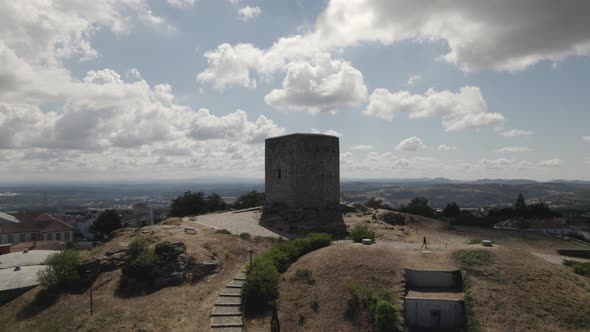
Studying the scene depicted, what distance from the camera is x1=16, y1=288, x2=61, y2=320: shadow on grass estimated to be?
20.8m

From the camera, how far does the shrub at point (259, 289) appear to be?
18531 millimetres

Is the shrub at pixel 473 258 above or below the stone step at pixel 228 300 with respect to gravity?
above

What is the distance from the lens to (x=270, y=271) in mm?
19969

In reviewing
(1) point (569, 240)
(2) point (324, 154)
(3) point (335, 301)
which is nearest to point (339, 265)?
(3) point (335, 301)

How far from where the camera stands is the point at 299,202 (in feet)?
115

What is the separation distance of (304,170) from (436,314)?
20.3m

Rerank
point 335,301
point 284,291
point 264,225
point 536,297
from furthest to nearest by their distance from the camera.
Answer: point 264,225 → point 284,291 → point 335,301 → point 536,297

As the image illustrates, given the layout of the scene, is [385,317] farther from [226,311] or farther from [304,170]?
[304,170]

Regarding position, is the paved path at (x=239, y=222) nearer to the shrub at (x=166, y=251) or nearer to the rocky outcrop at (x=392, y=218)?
the shrub at (x=166, y=251)

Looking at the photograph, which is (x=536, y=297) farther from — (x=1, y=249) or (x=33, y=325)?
(x=1, y=249)

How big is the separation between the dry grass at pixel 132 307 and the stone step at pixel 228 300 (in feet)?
2.00

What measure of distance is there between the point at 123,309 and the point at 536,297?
20988 millimetres

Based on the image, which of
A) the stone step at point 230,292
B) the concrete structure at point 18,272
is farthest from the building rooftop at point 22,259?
the stone step at point 230,292

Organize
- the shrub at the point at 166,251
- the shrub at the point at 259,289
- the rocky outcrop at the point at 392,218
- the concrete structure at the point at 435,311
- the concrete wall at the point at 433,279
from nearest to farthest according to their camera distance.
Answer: the concrete structure at the point at 435,311 < the concrete wall at the point at 433,279 < the shrub at the point at 259,289 < the shrub at the point at 166,251 < the rocky outcrop at the point at 392,218
